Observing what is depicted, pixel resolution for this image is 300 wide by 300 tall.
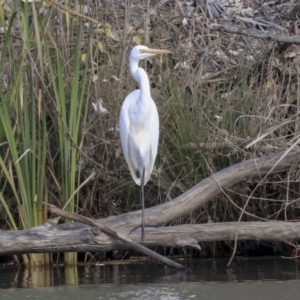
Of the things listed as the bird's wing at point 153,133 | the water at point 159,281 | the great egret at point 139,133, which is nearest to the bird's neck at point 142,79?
the great egret at point 139,133

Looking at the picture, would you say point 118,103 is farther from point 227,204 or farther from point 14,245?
point 14,245

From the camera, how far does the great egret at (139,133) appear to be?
532 centimetres

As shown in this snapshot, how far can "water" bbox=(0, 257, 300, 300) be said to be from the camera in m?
4.25

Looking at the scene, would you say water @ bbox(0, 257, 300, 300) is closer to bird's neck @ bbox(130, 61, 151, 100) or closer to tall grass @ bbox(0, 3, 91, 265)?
tall grass @ bbox(0, 3, 91, 265)

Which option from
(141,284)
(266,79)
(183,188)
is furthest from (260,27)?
(141,284)

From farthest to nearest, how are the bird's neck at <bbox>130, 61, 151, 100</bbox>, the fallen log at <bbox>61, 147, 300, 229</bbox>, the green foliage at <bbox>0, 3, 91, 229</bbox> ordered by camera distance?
the bird's neck at <bbox>130, 61, 151, 100</bbox>, the green foliage at <bbox>0, 3, 91, 229</bbox>, the fallen log at <bbox>61, 147, 300, 229</bbox>

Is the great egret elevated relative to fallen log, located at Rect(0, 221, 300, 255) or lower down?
elevated

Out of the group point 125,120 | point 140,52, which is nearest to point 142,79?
point 140,52

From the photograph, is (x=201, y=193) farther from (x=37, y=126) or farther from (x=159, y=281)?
(x=37, y=126)

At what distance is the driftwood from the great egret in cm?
66

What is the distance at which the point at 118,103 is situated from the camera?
5.99 metres

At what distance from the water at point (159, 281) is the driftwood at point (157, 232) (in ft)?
0.88

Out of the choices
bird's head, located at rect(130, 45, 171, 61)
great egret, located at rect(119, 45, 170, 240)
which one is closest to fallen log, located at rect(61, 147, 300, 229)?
great egret, located at rect(119, 45, 170, 240)

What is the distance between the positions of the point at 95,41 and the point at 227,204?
5.80 ft
